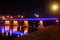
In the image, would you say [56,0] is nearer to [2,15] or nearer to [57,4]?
[57,4]

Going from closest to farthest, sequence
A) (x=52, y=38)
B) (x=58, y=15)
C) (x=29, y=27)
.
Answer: (x=52, y=38) → (x=29, y=27) → (x=58, y=15)

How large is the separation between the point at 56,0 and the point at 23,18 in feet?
5.09

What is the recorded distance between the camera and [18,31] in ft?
19.5

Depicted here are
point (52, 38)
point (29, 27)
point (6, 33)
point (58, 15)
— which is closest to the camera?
point (52, 38)

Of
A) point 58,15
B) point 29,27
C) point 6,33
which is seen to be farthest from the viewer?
point 58,15

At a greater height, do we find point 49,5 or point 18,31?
point 49,5

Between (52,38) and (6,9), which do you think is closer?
(52,38)

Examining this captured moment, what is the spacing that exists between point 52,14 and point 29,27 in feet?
3.40

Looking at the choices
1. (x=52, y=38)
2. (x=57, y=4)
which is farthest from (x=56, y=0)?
(x=52, y=38)

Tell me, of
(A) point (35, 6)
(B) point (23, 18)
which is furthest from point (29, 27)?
(A) point (35, 6)

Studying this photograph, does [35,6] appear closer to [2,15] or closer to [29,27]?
[29,27]

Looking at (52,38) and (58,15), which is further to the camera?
(58,15)

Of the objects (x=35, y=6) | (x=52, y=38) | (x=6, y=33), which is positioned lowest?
(x=6, y=33)

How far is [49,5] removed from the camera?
6.64 metres
